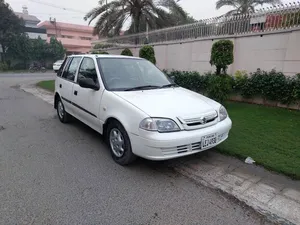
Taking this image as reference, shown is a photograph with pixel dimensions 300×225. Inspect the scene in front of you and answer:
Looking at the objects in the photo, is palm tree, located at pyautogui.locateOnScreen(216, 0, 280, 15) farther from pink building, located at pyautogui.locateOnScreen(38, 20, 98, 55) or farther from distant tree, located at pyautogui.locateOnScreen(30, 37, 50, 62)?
pink building, located at pyautogui.locateOnScreen(38, 20, 98, 55)

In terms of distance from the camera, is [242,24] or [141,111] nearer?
[141,111]

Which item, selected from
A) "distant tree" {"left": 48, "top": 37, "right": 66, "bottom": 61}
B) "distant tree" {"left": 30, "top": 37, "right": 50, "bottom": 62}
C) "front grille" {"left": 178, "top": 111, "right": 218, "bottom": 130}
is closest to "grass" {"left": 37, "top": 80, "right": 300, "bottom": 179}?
"front grille" {"left": 178, "top": 111, "right": 218, "bottom": 130}

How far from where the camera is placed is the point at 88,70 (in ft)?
13.7

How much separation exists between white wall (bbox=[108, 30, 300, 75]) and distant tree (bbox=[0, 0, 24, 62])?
27.8m

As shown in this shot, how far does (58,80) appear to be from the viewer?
5.43 metres

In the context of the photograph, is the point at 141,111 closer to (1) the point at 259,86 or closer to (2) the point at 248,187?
(2) the point at 248,187

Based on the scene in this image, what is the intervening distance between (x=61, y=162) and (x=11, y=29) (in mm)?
32865

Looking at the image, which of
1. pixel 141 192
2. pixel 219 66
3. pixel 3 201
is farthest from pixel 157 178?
pixel 219 66

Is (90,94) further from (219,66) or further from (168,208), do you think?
(219,66)

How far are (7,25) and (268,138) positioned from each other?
34298 mm

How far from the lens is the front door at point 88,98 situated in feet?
12.3

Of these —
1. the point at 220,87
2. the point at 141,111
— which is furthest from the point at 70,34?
the point at 141,111

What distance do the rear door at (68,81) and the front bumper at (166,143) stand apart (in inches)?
91.8

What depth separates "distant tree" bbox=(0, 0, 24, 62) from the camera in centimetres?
2838
